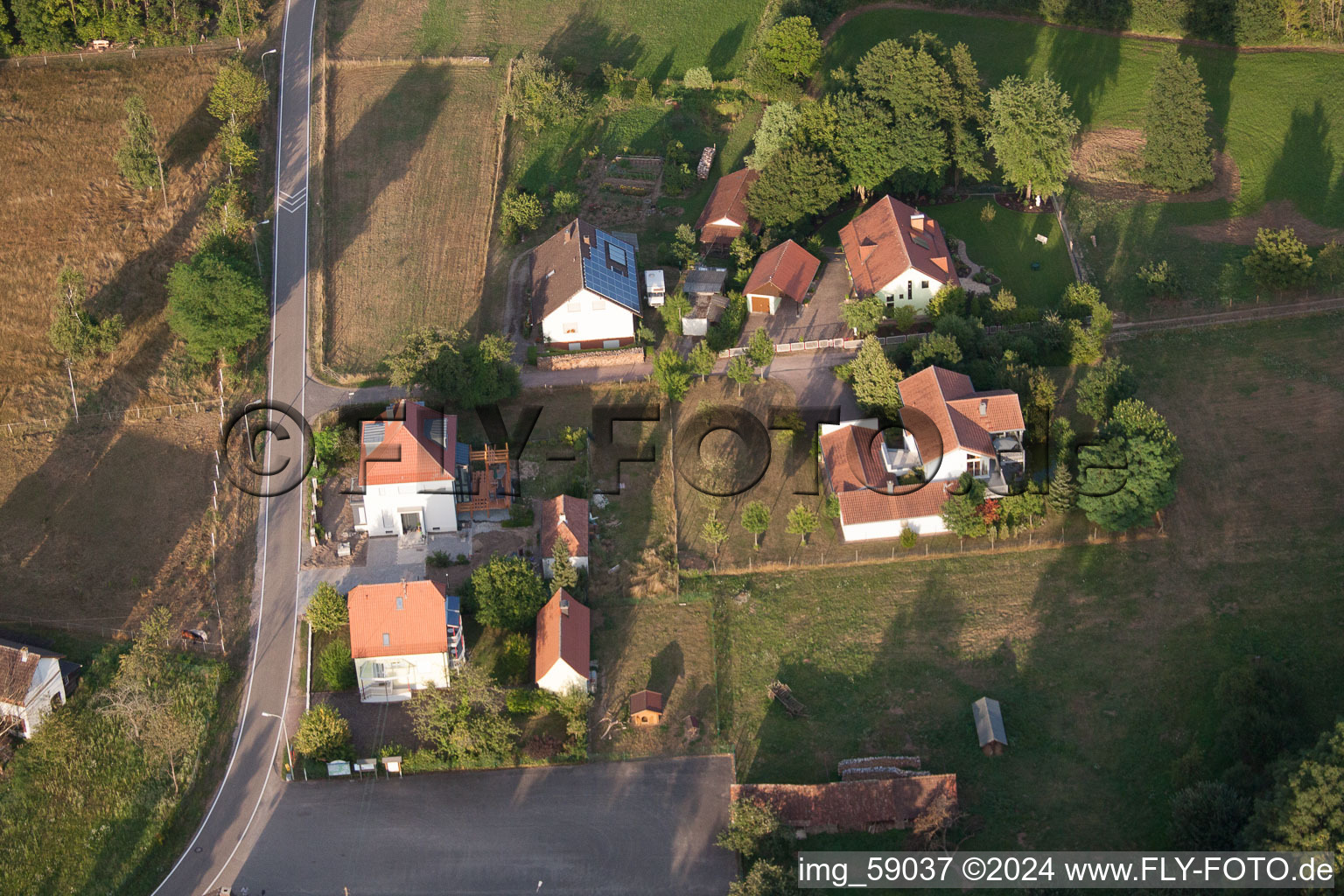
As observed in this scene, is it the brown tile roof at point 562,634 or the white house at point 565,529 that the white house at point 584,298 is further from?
the brown tile roof at point 562,634

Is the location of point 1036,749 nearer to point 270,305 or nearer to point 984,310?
point 984,310

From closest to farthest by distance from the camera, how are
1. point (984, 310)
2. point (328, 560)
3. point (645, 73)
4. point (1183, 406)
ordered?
point (328, 560) → point (1183, 406) → point (984, 310) → point (645, 73)

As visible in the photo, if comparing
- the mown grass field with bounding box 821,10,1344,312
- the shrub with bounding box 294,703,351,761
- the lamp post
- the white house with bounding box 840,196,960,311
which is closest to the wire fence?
the mown grass field with bounding box 821,10,1344,312

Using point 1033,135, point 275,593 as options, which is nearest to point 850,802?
point 275,593

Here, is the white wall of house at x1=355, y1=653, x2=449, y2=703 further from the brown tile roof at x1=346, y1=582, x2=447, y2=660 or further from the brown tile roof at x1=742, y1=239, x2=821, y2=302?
the brown tile roof at x1=742, y1=239, x2=821, y2=302

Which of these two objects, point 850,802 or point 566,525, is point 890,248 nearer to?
point 566,525

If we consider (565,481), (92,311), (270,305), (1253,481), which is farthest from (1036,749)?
(92,311)
